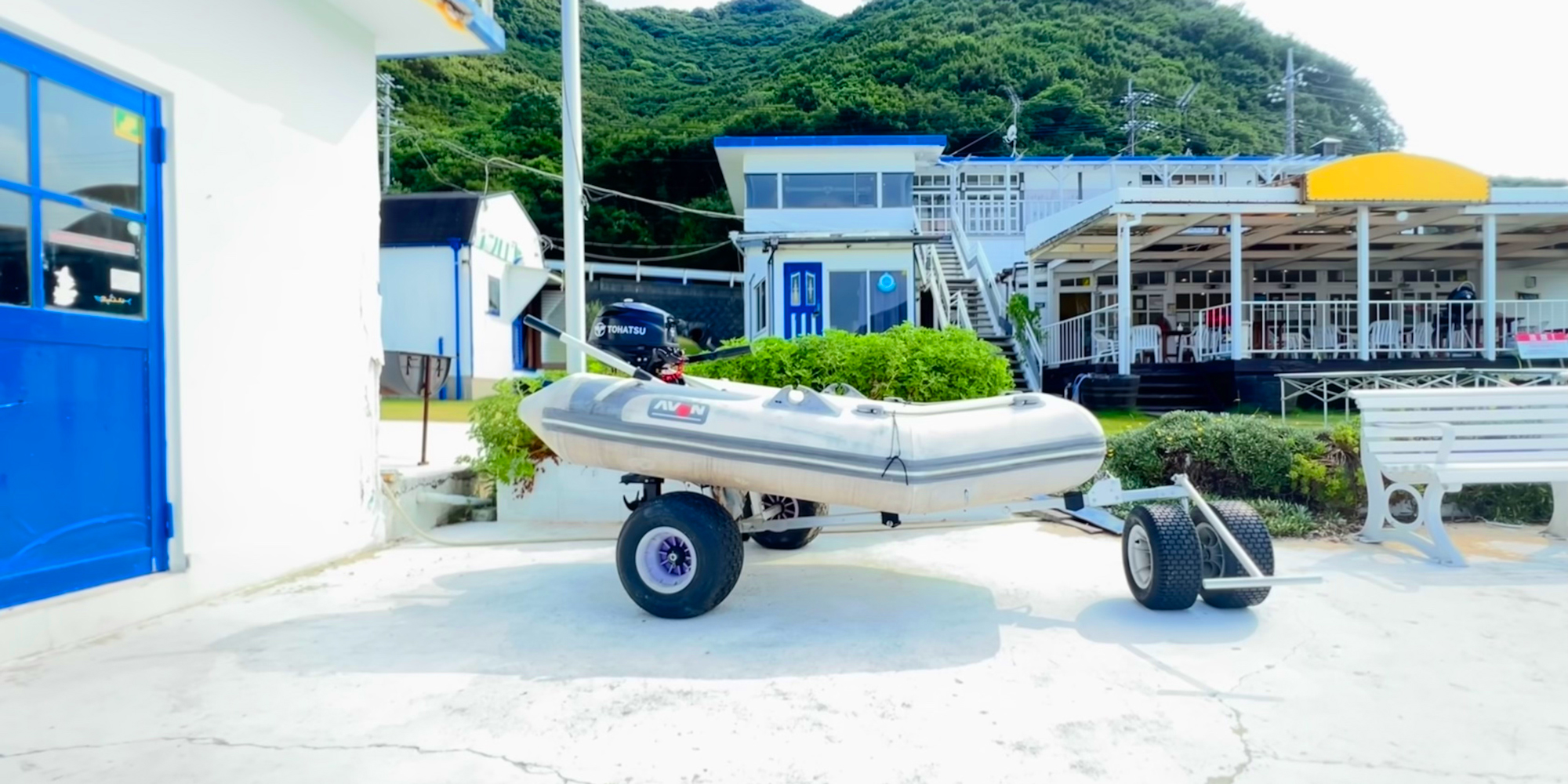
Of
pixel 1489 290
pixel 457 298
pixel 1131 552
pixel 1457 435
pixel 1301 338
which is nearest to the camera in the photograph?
pixel 1131 552

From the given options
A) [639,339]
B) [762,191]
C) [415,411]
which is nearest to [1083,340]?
[762,191]

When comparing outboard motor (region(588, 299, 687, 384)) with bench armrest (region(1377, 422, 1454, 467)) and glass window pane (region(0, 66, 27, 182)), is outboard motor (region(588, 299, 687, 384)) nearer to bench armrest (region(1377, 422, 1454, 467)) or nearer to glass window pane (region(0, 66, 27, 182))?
glass window pane (region(0, 66, 27, 182))

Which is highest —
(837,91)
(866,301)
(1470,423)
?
(837,91)

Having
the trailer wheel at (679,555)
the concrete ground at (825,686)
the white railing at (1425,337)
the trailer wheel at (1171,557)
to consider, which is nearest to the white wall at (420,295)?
the concrete ground at (825,686)

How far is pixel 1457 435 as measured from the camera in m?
5.20

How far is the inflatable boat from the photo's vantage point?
3943 mm

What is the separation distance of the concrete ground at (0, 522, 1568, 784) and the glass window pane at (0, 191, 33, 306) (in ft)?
4.91

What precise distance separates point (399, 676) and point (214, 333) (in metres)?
2.38

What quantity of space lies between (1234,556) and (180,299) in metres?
5.27

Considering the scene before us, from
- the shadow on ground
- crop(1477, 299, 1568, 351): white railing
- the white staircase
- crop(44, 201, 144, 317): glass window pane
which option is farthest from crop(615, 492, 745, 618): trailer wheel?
crop(1477, 299, 1568, 351): white railing

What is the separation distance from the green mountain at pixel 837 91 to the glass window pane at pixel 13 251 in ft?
105

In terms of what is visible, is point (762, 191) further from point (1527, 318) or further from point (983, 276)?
point (1527, 318)

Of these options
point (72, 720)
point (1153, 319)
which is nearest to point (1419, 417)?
point (72, 720)

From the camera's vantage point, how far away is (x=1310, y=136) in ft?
173
